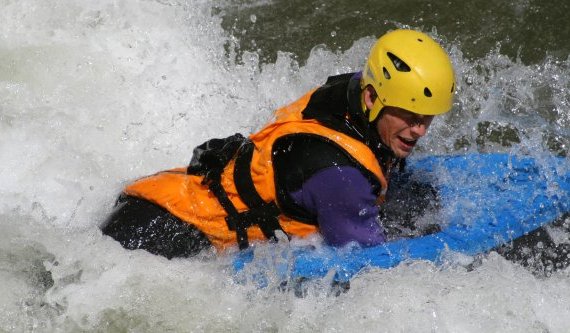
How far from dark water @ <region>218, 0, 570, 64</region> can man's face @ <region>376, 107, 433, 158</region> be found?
2805mm

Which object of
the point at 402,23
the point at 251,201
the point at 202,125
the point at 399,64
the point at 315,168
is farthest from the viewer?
the point at 402,23

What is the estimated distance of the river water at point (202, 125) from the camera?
3902 mm

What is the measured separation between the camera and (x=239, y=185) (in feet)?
12.3

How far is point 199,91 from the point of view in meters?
5.98

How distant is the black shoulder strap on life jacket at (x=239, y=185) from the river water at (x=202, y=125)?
294 millimetres

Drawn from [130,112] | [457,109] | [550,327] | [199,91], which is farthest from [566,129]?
[130,112]

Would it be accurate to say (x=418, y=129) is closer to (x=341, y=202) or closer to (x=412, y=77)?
(x=412, y=77)

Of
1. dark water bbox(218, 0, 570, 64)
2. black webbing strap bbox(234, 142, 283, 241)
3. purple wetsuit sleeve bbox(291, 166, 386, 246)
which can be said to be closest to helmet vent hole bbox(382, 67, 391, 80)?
purple wetsuit sleeve bbox(291, 166, 386, 246)

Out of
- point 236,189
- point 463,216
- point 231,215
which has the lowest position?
point 463,216

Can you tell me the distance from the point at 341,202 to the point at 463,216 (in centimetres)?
100

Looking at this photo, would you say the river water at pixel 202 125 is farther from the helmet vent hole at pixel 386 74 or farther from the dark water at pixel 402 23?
the helmet vent hole at pixel 386 74

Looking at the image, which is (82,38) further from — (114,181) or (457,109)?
(457,109)

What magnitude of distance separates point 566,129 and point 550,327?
2034 mm

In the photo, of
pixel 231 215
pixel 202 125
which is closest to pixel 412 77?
pixel 231 215
